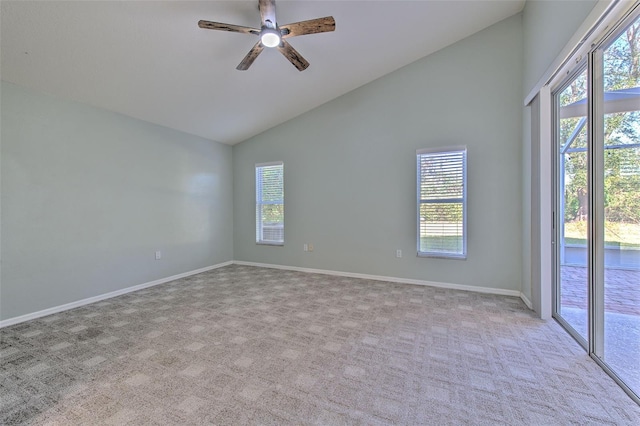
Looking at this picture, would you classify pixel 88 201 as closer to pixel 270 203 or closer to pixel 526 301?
pixel 270 203

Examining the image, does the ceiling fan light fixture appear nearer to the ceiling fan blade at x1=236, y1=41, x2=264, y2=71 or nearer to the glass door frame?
the ceiling fan blade at x1=236, y1=41, x2=264, y2=71

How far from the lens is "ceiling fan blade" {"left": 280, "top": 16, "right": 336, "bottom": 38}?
2.23m

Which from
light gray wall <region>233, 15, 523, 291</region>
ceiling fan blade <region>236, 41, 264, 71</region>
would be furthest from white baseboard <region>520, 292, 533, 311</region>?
ceiling fan blade <region>236, 41, 264, 71</region>

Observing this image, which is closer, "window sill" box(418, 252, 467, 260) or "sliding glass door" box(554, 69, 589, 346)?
"sliding glass door" box(554, 69, 589, 346)

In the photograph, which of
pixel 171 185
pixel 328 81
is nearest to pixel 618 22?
pixel 328 81

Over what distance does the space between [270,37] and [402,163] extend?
2.61 m

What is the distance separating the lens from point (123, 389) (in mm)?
1771

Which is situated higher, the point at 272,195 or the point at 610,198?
the point at 272,195

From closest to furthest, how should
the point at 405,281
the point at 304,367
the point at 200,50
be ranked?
the point at 304,367 < the point at 200,50 < the point at 405,281

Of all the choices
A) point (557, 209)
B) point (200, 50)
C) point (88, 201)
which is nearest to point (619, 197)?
point (557, 209)

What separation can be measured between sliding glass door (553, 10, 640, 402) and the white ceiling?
183cm

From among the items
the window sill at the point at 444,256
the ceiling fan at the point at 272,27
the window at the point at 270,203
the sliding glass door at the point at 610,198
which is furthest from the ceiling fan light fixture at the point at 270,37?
the window sill at the point at 444,256

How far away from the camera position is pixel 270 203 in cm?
536

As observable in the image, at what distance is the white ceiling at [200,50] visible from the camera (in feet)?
7.65
